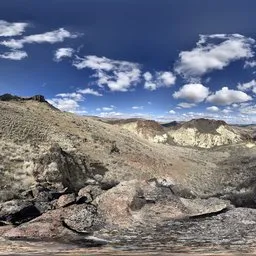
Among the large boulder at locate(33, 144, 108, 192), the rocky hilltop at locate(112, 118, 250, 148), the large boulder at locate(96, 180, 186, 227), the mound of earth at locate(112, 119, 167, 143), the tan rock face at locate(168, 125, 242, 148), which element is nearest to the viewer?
the large boulder at locate(96, 180, 186, 227)

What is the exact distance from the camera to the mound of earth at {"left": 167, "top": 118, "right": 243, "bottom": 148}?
10656cm

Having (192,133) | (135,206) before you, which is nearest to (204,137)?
(192,133)

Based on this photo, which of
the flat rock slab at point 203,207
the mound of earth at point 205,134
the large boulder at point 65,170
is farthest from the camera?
the mound of earth at point 205,134

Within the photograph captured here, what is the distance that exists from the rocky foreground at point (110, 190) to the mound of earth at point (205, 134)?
28.3 meters

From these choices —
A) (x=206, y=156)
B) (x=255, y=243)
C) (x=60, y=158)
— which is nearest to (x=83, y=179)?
(x=60, y=158)

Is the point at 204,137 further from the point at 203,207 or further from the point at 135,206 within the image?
the point at 135,206

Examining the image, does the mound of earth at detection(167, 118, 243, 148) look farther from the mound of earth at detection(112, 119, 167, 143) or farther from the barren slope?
the barren slope

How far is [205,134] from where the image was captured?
356ft

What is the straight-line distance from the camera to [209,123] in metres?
114

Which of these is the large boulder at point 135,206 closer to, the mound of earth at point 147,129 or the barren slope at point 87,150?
the barren slope at point 87,150

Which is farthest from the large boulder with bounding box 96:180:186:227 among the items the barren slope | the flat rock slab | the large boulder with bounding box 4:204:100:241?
the barren slope

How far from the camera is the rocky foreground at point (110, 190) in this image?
2433 cm

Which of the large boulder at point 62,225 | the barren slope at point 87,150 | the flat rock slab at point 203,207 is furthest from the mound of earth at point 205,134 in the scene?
the large boulder at point 62,225

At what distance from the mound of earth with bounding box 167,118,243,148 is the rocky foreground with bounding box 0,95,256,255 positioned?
92.7 feet
